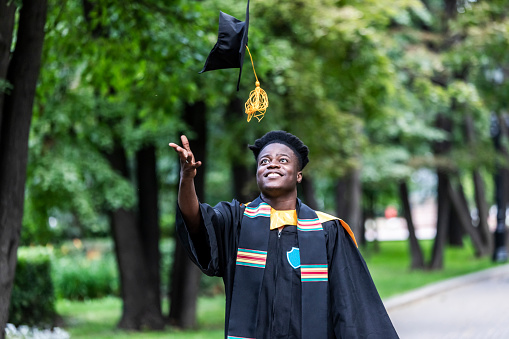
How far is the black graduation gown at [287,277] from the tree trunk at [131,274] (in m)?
9.24

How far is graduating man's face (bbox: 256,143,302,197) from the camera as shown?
451 centimetres

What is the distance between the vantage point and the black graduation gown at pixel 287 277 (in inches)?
171

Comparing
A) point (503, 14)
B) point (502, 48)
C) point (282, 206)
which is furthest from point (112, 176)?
point (503, 14)

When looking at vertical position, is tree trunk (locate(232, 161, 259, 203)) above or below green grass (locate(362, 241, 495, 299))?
above

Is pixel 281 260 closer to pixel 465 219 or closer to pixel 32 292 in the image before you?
pixel 32 292

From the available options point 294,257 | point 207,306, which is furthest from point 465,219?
point 294,257

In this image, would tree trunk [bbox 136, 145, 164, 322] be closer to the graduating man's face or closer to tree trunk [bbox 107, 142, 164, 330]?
tree trunk [bbox 107, 142, 164, 330]

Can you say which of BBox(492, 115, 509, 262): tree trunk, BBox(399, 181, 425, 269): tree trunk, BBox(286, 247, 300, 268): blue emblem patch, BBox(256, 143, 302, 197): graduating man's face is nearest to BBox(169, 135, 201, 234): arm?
BBox(256, 143, 302, 197): graduating man's face

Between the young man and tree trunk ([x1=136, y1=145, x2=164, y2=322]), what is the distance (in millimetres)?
9445

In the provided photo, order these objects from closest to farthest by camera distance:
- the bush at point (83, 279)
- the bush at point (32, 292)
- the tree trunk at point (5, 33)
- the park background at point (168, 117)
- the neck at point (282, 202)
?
the neck at point (282, 202) < the tree trunk at point (5, 33) < the park background at point (168, 117) < the bush at point (32, 292) < the bush at point (83, 279)

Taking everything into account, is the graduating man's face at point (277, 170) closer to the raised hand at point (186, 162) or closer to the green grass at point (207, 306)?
the raised hand at point (186, 162)

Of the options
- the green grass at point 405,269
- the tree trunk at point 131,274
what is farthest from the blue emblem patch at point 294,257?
the green grass at point 405,269

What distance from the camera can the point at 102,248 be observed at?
2677 cm

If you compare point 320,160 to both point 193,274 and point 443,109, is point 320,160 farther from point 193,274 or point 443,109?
point 443,109
